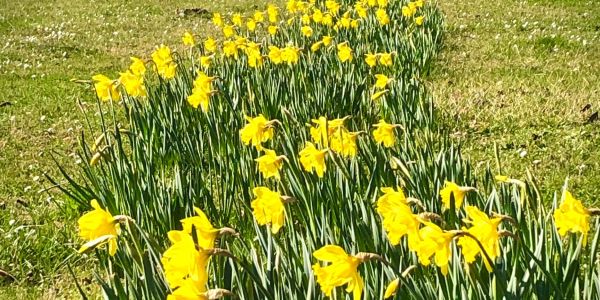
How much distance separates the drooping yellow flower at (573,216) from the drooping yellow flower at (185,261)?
0.98 metres

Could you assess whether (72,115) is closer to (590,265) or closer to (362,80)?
(362,80)

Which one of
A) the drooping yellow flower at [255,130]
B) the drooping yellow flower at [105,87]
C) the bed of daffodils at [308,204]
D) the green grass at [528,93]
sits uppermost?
the drooping yellow flower at [105,87]

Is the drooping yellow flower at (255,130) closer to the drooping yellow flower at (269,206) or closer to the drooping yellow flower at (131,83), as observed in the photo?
the drooping yellow flower at (269,206)

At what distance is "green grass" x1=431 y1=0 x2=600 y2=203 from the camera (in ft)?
13.4

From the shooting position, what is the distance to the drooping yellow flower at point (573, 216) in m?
1.78

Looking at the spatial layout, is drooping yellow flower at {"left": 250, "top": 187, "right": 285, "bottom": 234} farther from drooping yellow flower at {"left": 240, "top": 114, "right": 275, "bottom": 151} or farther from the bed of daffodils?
drooping yellow flower at {"left": 240, "top": 114, "right": 275, "bottom": 151}

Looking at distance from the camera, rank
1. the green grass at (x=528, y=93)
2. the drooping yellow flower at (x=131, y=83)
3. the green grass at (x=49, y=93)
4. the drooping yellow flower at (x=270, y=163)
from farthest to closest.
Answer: the green grass at (x=528, y=93) → the drooping yellow flower at (x=131, y=83) → the green grass at (x=49, y=93) → the drooping yellow flower at (x=270, y=163)

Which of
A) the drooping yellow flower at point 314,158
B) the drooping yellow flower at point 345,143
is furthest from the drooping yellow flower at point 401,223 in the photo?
the drooping yellow flower at point 345,143

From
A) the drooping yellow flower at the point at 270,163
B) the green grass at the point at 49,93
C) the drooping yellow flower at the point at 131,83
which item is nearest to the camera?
the drooping yellow flower at the point at 270,163

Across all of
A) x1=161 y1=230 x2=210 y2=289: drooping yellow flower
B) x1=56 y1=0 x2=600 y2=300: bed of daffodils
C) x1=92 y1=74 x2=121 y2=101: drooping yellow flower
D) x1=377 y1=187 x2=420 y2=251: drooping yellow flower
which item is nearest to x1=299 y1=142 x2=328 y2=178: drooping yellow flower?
x1=56 y1=0 x2=600 y2=300: bed of daffodils

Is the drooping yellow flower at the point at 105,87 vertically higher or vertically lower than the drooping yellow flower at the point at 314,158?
higher

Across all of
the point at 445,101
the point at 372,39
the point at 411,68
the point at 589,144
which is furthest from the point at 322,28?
the point at 589,144

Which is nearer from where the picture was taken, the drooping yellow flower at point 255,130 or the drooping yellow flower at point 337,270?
the drooping yellow flower at point 337,270

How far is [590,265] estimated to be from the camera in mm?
1827
